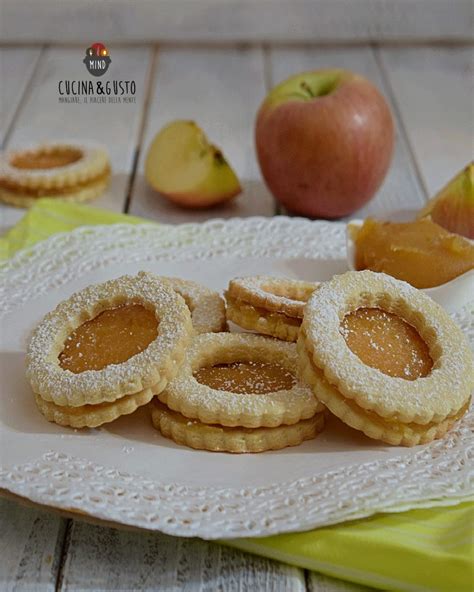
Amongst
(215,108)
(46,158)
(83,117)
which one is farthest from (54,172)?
(215,108)

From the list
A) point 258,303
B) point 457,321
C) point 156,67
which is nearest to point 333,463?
point 258,303

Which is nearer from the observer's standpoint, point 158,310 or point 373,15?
point 158,310

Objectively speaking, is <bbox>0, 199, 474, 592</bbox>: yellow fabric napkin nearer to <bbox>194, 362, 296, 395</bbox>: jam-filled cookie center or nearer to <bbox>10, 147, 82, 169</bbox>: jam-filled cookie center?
<bbox>194, 362, 296, 395</bbox>: jam-filled cookie center

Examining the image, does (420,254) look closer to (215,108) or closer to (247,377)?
(247,377)

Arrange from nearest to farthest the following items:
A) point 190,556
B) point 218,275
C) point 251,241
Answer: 1. point 190,556
2. point 218,275
3. point 251,241

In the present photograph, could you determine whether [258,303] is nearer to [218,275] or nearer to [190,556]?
[218,275]
